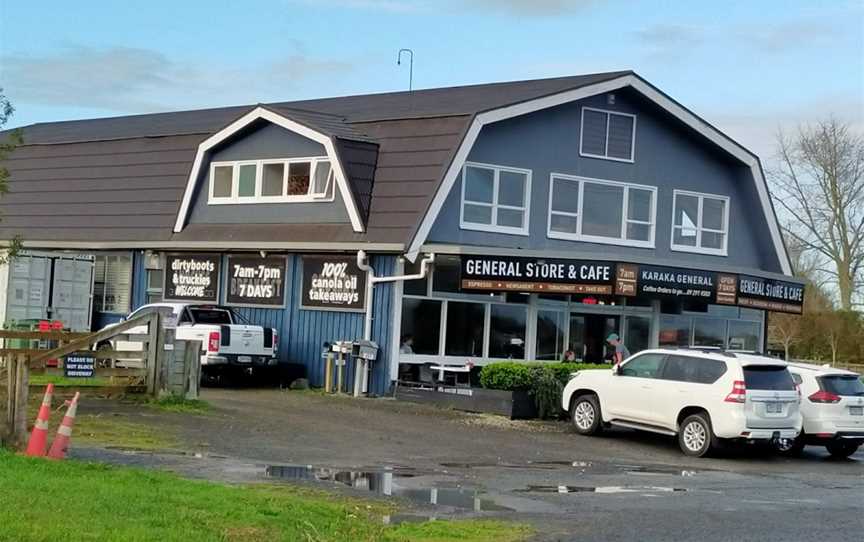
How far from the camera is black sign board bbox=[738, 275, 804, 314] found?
1271 inches

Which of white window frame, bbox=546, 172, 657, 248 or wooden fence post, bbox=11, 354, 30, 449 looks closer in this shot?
wooden fence post, bbox=11, 354, 30, 449

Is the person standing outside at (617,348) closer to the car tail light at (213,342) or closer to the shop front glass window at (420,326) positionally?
the shop front glass window at (420,326)

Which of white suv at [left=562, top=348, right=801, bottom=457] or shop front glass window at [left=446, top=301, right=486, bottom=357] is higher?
shop front glass window at [left=446, top=301, right=486, bottom=357]

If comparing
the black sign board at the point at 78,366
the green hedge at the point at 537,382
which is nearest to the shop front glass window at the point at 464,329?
the green hedge at the point at 537,382

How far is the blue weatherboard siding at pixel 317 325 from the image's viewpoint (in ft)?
92.7

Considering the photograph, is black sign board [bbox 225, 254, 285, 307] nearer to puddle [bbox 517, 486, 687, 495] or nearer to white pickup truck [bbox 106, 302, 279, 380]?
white pickup truck [bbox 106, 302, 279, 380]

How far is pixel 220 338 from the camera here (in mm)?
27859

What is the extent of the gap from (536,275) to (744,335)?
10.5 m

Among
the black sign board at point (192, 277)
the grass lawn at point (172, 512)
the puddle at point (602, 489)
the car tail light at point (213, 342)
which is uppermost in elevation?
the black sign board at point (192, 277)

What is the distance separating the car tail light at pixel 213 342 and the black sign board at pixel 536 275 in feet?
17.5

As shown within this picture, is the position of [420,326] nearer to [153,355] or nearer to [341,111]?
[341,111]

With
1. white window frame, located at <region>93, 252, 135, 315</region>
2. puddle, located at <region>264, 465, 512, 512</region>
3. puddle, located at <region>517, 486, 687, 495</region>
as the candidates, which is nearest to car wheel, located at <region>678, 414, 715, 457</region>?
puddle, located at <region>517, 486, 687, 495</region>

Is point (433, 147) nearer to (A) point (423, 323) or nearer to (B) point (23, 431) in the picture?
(A) point (423, 323)

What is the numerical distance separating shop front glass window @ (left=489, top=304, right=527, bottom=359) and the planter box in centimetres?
405
